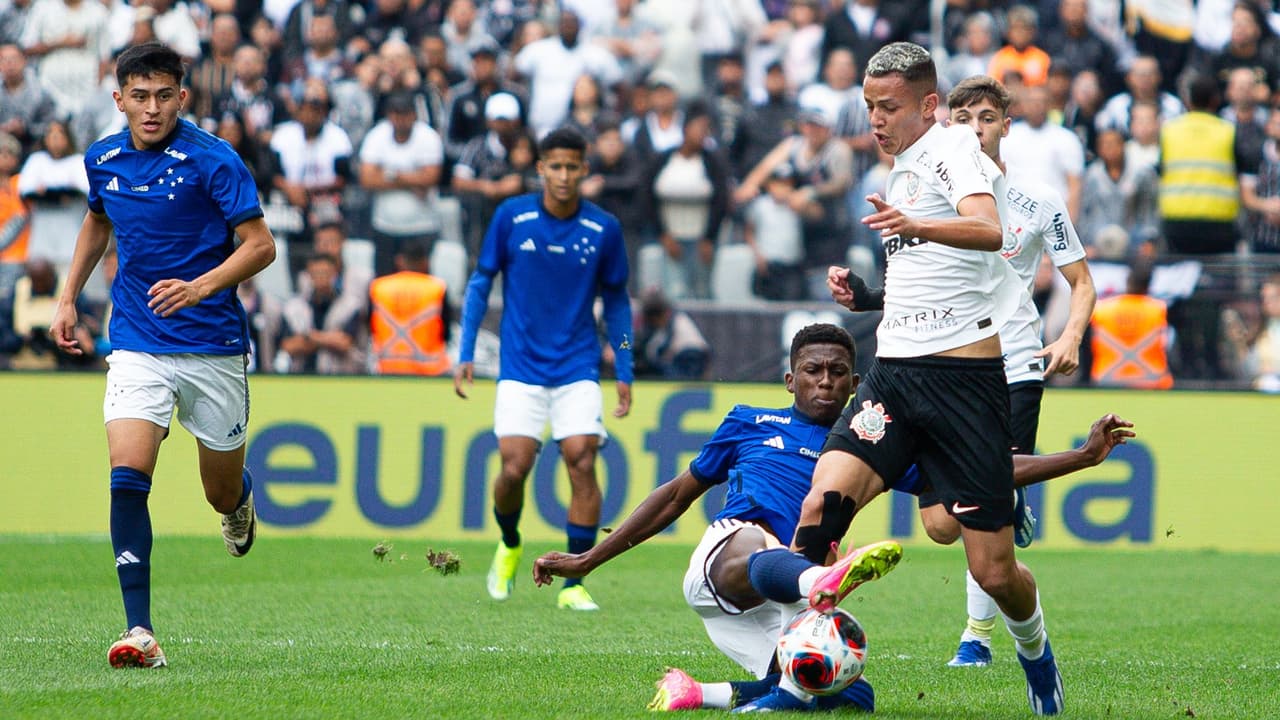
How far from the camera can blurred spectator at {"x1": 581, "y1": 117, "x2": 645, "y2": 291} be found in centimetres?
1529

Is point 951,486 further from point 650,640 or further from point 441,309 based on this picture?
point 441,309

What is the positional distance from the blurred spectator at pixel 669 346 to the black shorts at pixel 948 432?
8218mm

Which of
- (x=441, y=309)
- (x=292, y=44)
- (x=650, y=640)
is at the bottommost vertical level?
(x=650, y=640)

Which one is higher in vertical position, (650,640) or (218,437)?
(218,437)

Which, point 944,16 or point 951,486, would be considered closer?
point 951,486

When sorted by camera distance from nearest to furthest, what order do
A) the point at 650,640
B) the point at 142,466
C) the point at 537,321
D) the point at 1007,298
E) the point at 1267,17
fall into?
the point at 1007,298, the point at 142,466, the point at 650,640, the point at 537,321, the point at 1267,17

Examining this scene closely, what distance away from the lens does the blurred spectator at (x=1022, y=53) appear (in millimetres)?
16422

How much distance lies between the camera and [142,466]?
6.83 m

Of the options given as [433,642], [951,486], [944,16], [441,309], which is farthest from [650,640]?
[944,16]

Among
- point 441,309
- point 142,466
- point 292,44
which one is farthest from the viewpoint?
point 292,44

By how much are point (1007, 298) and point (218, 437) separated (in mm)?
3457

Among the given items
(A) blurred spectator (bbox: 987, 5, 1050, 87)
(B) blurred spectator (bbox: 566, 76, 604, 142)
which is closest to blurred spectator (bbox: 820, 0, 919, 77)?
(A) blurred spectator (bbox: 987, 5, 1050, 87)

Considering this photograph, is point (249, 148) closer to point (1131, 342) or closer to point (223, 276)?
point (1131, 342)

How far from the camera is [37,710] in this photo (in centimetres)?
554
